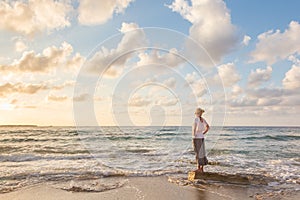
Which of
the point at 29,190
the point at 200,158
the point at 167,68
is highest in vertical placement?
the point at 167,68

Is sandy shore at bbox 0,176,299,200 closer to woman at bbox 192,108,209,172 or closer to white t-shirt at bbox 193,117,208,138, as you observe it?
woman at bbox 192,108,209,172

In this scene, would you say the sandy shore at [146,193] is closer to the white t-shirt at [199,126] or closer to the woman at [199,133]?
the woman at [199,133]

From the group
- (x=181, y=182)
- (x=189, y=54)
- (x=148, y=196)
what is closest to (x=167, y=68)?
(x=189, y=54)

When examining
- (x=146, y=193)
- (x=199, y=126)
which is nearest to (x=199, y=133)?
(x=199, y=126)

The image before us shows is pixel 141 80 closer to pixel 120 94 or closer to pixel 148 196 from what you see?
pixel 120 94

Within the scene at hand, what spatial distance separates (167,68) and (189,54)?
891mm

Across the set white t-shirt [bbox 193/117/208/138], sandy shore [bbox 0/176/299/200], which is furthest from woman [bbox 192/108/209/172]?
sandy shore [bbox 0/176/299/200]

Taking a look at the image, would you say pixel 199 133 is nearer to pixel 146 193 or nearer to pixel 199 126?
pixel 199 126

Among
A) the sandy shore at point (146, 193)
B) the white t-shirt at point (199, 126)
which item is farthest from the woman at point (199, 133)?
the sandy shore at point (146, 193)

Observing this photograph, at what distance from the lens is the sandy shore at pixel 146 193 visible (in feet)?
22.4

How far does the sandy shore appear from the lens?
22.4ft

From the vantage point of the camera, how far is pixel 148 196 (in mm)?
6934

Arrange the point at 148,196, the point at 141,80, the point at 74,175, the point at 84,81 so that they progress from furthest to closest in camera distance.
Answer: the point at 74,175, the point at 141,80, the point at 84,81, the point at 148,196

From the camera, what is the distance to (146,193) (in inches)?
285
